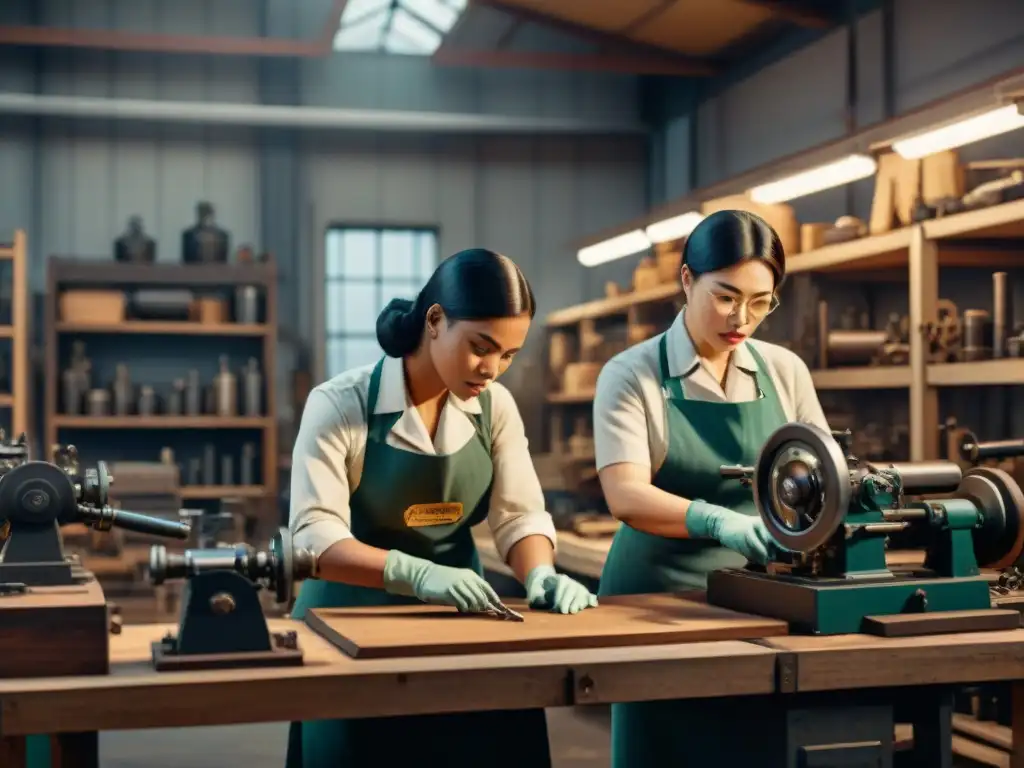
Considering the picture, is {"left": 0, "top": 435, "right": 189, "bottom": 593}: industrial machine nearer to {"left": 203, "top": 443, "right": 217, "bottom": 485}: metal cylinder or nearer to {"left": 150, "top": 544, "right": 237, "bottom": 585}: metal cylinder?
{"left": 150, "top": 544, "right": 237, "bottom": 585}: metal cylinder

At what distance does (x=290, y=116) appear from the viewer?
826 cm

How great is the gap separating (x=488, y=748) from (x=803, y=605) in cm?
63

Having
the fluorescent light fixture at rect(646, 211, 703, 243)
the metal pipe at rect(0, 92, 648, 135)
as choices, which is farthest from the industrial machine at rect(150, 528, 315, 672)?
the metal pipe at rect(0, 92, 648, 135)

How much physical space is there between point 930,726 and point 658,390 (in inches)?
34.2

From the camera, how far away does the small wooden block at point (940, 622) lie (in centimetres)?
220

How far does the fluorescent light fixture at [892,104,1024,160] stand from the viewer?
3.85 metres

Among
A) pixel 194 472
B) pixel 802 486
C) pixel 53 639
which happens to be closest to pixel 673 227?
pixel 194 472

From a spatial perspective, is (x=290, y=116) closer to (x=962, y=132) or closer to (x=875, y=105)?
(x=875, y=105)

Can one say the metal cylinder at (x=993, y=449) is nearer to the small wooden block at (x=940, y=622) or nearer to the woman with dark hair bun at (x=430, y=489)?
the small wooden block at (x=940, y=622)

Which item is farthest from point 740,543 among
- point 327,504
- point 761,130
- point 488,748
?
point 761,130

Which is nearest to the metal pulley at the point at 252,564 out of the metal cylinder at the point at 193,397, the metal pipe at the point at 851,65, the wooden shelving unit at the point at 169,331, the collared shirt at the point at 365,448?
the collared shirt at the point at 365,448

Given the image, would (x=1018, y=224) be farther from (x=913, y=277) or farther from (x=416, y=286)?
(x=416, y=286)

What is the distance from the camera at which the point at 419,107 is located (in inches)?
344

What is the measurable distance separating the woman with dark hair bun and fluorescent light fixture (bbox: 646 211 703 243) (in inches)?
135
